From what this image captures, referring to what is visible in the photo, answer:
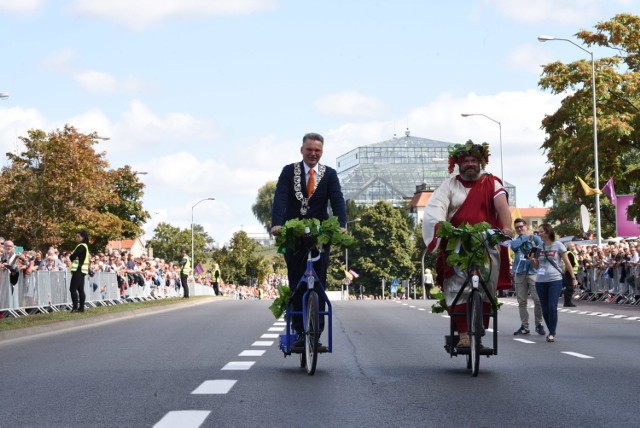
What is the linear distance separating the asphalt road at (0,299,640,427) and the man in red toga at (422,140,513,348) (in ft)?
2.59

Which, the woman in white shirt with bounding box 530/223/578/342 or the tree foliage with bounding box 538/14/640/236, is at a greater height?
the tree foliage with bounding box 538/14/640/236

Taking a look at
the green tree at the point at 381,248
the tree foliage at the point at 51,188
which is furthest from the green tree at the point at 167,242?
the tree foliage at the point at 51,188

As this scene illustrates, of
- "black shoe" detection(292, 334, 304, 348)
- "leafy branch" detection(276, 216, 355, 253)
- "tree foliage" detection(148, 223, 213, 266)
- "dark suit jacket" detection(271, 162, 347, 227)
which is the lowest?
"black shoe" detection(292, 334, 304, 348)

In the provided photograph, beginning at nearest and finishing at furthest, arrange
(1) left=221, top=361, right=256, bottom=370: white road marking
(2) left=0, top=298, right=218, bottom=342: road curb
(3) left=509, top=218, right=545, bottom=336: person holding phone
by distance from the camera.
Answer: (1) left=221, top=361, right=256, bottom=370: white road marking, (3) left=509, top=218, right=545, bottom=336: person holding phone, (2) left=0, top=298, right=218, bottom=342: road curb

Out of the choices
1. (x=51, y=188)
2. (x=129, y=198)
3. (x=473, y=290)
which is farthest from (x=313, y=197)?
(x=129, y=198)

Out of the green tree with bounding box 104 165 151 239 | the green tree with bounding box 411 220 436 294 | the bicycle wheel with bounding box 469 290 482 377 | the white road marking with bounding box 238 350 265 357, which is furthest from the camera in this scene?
the green tree with bounding box 411 220 436 294

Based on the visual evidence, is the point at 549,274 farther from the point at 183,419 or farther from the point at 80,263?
the point at 80,263

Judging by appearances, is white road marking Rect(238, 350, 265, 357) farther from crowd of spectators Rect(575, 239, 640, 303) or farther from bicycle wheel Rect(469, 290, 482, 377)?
crowd of spectators Rect(575, 239, 640, 303)

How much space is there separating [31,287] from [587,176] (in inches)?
1268

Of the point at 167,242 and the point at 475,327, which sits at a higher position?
the point at 167,242

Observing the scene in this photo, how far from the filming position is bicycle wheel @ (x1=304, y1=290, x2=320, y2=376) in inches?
418

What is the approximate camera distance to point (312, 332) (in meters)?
10.7

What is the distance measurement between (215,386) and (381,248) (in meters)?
107

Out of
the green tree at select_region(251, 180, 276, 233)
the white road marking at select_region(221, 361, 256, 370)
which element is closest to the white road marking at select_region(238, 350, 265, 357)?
the white road marking at select_region(221, 361, 256, 370)
